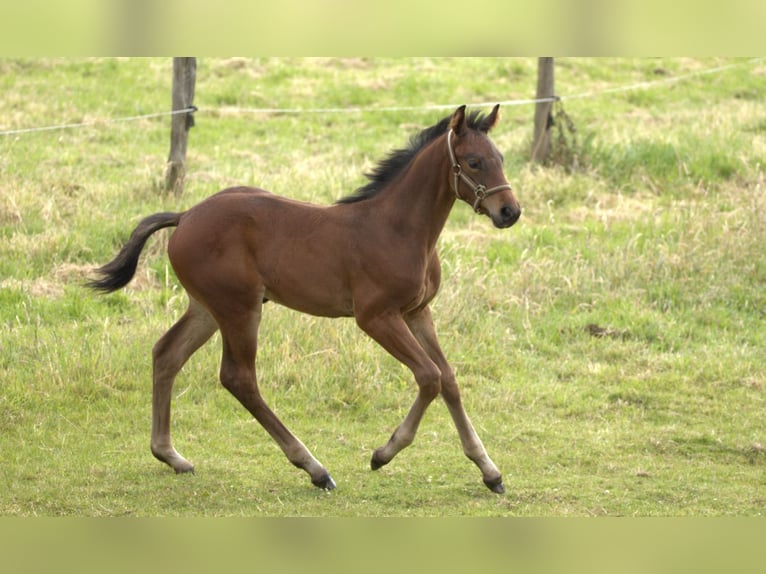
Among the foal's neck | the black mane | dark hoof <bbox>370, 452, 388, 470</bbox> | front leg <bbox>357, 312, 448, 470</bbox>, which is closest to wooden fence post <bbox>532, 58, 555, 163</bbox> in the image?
the black mane

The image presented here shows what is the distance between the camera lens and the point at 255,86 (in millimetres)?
15055

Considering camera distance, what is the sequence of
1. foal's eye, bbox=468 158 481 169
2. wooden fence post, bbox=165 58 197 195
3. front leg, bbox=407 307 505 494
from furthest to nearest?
wooden fence post, bbox=165 58 197 195 → front leg, bbox=407 307 505 494 → foal's eye, bbox=468 158 481 169

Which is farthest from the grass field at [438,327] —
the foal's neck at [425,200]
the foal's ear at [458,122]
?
the foal's ear at [458,122]

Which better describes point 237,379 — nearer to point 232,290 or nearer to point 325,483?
point 232,290

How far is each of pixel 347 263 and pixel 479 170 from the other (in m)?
0.91

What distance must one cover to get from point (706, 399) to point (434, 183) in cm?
309

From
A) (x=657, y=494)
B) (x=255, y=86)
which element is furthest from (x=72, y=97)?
(x=657, y=494)

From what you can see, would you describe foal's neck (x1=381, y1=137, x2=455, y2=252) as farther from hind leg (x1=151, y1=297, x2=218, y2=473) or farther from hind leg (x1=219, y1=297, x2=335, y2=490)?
hind leg (x1=151, y1=297, x2=218, y2=473)

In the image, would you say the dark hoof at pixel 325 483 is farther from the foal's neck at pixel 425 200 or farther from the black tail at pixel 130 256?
the black tail at pixel 130 256

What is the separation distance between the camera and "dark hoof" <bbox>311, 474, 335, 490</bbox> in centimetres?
597

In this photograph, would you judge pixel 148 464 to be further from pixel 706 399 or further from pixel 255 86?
pixel 255 86

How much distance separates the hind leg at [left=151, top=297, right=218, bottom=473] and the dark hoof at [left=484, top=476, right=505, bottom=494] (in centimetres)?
174

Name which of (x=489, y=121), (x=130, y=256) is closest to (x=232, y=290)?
(x=130, y=256)

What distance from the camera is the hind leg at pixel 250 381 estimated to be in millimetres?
5945
